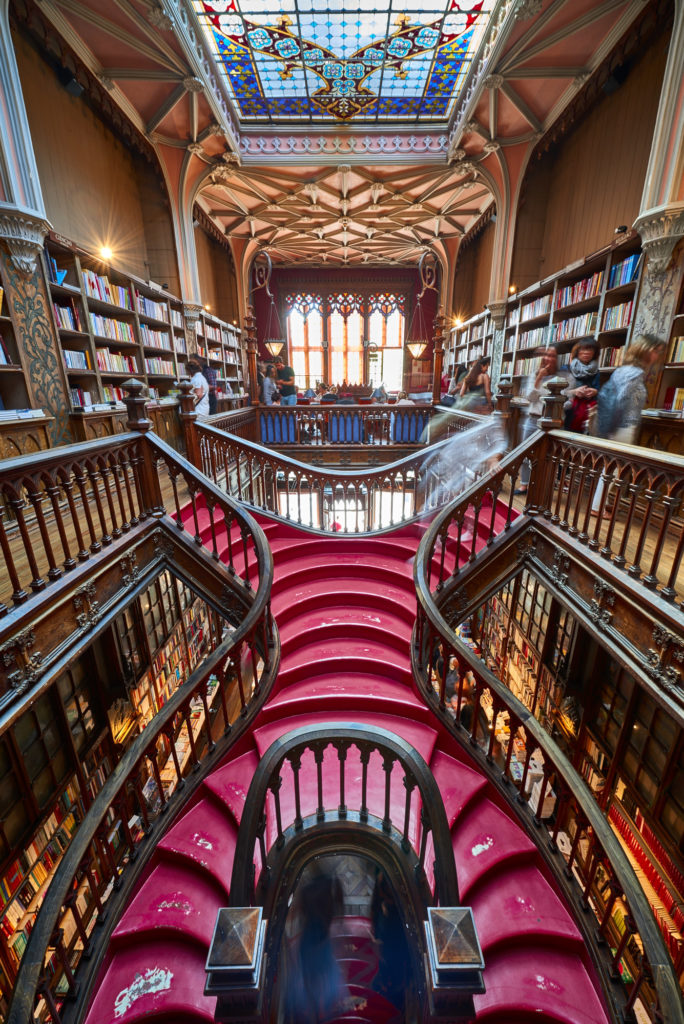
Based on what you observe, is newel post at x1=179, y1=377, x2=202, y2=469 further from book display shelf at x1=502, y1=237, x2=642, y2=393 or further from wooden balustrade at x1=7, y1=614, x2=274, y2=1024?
book display shelf at x1=502, y1=237, x2=642, y2=393

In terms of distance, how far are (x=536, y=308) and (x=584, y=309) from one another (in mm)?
990

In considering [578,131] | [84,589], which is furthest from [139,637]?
[578,131]

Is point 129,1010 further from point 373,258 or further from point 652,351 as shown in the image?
point 373,258

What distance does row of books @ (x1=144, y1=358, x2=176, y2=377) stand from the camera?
5.92m

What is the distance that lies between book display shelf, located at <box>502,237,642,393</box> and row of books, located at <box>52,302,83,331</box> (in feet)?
16.0

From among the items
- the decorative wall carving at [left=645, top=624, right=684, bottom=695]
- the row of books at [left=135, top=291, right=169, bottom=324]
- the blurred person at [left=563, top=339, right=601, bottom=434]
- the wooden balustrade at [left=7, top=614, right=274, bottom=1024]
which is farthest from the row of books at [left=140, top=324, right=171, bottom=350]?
the decorative wall carving at [left=645, top=624, right=684, bottom=695]

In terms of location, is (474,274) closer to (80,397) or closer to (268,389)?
(268,389)

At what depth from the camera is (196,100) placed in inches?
215

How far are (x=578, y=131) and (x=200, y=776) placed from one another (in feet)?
28.7

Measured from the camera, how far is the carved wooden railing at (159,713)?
65.5 inches

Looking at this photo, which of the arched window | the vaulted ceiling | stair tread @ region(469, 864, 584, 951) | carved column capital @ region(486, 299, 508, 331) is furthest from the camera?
the arched window

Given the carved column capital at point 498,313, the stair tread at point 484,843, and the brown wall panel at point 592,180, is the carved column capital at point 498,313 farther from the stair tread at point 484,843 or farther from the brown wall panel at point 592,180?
the stair tread at point 484,843

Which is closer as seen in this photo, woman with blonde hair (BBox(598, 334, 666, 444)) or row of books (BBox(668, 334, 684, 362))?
woman with blonde hair (BBox(598, 334, 666, 444))

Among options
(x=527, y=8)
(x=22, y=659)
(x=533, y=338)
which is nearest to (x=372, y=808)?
(x=22, y=659)
